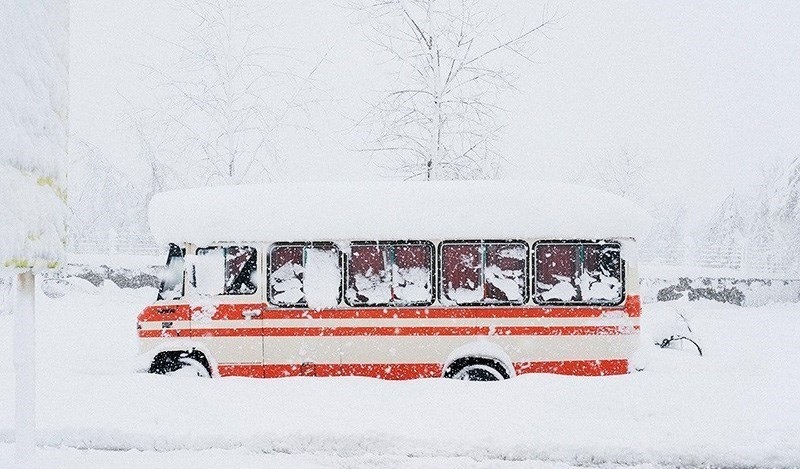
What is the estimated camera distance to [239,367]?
310 inches

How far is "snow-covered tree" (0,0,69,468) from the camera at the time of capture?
124 inches

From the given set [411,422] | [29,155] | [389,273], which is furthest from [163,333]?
[29,155]

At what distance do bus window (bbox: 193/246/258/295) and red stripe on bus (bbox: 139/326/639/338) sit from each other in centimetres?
52

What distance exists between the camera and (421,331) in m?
7.71

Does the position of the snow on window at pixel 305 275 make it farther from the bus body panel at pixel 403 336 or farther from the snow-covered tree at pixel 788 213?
the snow-covered tree at pixel 788 213

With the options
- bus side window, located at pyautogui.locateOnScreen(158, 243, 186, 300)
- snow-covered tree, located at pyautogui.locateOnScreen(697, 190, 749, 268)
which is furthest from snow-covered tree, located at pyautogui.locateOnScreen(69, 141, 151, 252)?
snow-covered tree, located at pyautogui.locateOnScreen(697, 190, 749, 268)

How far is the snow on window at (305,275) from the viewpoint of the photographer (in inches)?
308

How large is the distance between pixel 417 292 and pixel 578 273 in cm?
204

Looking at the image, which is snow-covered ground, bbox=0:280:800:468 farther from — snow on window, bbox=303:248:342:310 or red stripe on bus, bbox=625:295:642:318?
snow on window, bbox=303:248:342:310

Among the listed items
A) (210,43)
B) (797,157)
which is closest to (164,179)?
(210,43)

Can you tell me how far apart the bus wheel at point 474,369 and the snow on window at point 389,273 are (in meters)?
0.99

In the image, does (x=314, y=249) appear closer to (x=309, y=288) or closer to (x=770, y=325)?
(x=309, y=288)

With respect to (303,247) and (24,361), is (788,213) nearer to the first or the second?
(303,247)

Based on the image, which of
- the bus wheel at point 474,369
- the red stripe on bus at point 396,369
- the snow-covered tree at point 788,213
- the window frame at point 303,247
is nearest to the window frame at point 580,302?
the red stripe on bus at point 396,369
